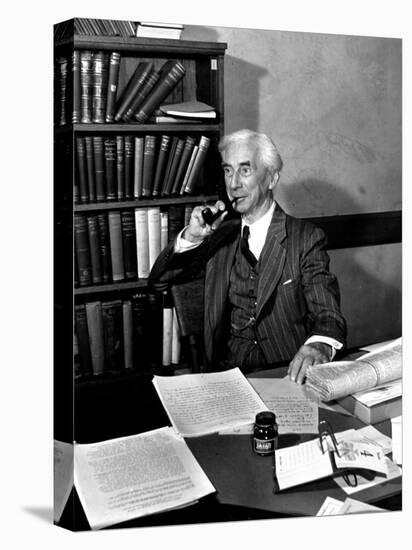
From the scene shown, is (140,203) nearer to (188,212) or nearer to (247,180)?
(188,212)

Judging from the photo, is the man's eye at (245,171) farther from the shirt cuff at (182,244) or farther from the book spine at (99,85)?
the book spine at (99,85)

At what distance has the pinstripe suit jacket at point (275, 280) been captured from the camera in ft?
8.08

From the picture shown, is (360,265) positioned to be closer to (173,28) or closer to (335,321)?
(335,321)

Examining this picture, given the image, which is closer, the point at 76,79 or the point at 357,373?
the point at 76,79

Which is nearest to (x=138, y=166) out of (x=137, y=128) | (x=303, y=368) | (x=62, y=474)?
(x=137, y=128)

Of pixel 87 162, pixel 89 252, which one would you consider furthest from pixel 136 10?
pixel 89 252

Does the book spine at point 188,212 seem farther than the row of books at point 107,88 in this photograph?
Yes

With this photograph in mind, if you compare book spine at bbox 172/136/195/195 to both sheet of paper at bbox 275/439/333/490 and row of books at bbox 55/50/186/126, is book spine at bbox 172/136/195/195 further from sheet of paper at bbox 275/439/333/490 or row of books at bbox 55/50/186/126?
sheet of paper at bbox 275/439/333/490

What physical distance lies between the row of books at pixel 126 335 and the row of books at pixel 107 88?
0.50 m

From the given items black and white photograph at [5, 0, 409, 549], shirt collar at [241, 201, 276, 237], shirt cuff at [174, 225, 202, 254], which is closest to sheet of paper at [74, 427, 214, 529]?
black and white photograph at [5, 0, 409, 549]

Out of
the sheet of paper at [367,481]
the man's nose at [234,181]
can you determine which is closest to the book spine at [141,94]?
the man's nose at [234,181]

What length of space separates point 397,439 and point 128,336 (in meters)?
0.84

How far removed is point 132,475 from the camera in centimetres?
235

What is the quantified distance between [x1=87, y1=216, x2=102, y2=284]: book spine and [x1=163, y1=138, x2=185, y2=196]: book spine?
22 cm
